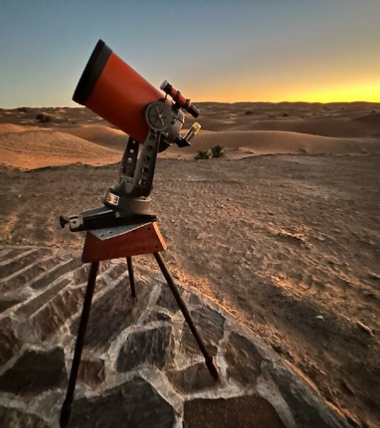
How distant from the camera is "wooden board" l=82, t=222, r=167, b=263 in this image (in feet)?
5.73

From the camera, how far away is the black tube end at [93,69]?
1626 mm

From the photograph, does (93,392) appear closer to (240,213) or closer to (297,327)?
(297,327)

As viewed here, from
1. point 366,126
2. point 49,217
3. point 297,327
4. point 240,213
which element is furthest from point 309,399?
point 366,126

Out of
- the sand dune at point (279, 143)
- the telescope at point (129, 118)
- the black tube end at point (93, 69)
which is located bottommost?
the sand dune at point (279, 143)

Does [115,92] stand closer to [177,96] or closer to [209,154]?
[177,96]

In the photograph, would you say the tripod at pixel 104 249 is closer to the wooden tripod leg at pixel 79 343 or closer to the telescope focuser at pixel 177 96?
the wooden tripod leg at pixel 79 343

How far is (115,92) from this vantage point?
5.61ft

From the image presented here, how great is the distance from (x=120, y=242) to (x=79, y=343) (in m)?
0.60

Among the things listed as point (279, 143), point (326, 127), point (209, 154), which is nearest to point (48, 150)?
point (209, 154)

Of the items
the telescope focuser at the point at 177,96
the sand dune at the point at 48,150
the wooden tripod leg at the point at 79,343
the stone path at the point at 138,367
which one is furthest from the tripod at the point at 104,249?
the sand dune at the point at 48,150

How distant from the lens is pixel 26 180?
23.6 feet

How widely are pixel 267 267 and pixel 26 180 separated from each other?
240 inches

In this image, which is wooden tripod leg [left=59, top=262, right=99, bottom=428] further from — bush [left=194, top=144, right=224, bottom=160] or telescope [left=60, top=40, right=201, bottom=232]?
bush [left=194, top=144, right=224, bottom=160]

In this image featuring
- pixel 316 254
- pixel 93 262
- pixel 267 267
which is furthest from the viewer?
pixel 316 254
